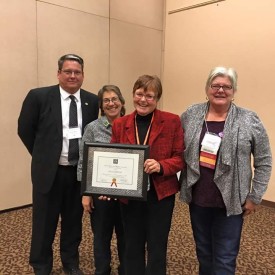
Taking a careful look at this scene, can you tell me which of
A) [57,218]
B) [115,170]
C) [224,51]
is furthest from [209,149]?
[224,51]

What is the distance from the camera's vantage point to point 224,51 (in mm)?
4410

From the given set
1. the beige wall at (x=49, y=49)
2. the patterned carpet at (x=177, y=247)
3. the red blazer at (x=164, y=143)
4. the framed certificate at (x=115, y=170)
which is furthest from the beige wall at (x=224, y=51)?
the framed certificate at (x=115, y=170)

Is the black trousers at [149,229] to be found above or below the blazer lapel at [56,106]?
below

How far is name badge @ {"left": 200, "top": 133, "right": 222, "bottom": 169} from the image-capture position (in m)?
1.64

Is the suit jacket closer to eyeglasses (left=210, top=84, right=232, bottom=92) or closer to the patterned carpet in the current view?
the patterned carpet

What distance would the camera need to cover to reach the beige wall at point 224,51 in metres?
4.00

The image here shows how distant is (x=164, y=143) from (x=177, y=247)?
1613mm

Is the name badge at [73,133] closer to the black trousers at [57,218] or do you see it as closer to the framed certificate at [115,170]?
the black trousers at [57,218]

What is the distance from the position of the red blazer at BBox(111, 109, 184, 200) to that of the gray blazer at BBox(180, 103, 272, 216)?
0.27ft

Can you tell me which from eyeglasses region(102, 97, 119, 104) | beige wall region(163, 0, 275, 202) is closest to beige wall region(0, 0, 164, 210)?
beige wall region(163, 0, 275, 202)

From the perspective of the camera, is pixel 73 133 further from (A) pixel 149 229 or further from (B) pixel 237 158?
(B) pixel 237 158

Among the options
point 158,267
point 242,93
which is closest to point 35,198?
point 158,267

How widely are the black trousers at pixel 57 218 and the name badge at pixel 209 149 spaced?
0.97m

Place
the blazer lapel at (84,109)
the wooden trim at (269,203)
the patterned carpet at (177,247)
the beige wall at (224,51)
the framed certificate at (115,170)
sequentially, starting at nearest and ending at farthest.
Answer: the framed certificate at (115,170), the blazer lapel at (84,109), the patterned carpet at (177,247), the beige wall at (224,51), the wooden trim at (269,203)
